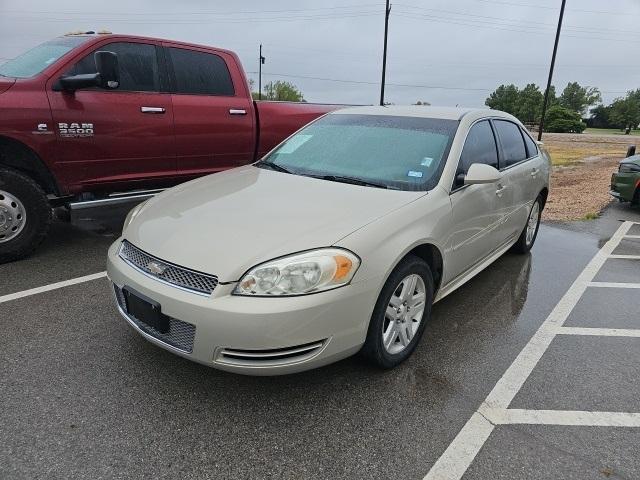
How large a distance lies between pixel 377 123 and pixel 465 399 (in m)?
2.21

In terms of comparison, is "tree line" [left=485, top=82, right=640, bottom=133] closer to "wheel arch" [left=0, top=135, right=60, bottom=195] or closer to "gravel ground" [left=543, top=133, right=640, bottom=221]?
"gravel ground" [left=543, top=133, right=640, bottom=221]

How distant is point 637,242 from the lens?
253 inches

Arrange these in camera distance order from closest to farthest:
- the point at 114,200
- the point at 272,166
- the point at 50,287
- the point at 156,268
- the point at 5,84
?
the point at 156,268 → the point at 272,166 → the point at 50,287 → the point at 5,84 → the point at 114,200

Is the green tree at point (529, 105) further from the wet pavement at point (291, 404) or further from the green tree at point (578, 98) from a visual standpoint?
the wet pavement at point (291, 404)

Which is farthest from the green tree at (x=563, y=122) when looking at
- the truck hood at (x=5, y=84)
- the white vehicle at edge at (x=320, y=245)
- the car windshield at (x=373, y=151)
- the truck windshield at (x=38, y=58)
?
the truck hood at (x=5, y=84)

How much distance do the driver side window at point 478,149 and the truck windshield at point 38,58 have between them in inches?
147

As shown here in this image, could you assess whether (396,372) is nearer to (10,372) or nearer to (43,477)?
(43,477)

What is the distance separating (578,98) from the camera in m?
86.5

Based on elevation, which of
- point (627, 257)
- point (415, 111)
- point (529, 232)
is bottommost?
point (627, 257)

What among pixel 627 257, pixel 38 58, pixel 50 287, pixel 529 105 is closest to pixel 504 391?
pixel 50 287

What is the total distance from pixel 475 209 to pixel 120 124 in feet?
11.2

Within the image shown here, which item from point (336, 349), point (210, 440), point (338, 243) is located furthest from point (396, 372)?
point (210, 440)

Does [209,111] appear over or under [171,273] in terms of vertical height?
over

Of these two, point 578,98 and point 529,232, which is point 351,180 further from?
point 578,98
